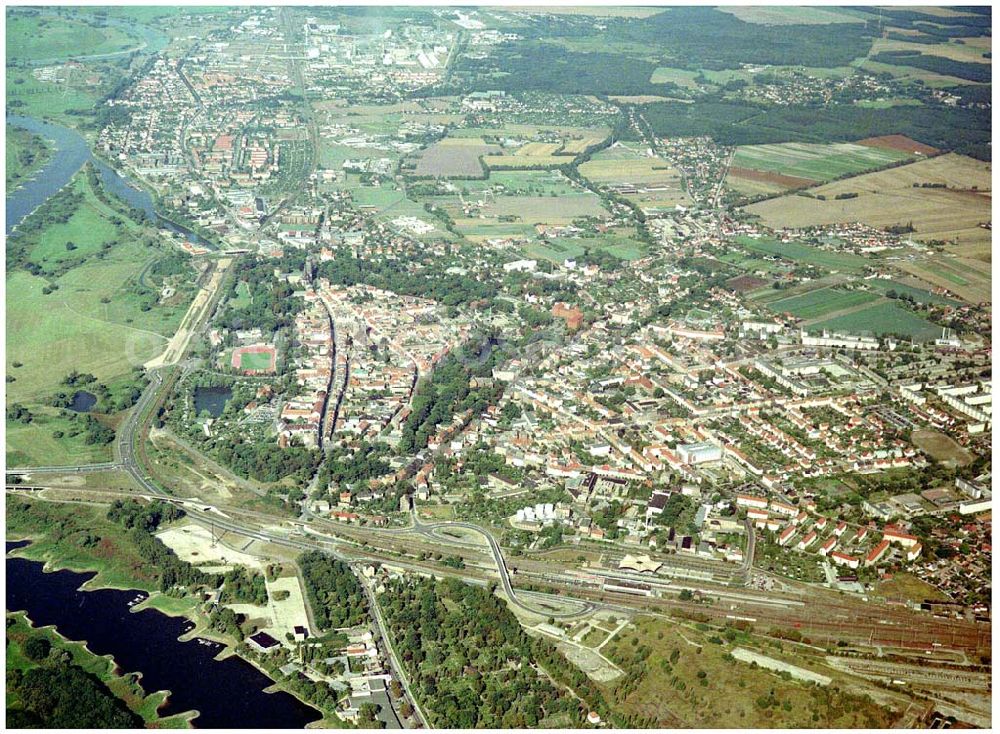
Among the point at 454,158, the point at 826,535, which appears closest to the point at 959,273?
the point at 826,535

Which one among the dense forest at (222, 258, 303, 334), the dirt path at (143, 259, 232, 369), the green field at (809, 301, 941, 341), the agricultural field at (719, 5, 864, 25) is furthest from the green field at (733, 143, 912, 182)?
the agricultural field at (719, 5, 864, 25)

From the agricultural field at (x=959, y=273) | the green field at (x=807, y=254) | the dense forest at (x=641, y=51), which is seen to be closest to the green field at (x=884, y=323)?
the agricultural field at (x=959, y=273)

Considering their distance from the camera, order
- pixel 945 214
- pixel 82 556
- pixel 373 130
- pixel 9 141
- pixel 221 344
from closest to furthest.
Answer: pixel 82 556
pixel 221 344
pixel 945 214
pixel 9 141
pixel 373 130

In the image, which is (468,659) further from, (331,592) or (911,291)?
(911,291)

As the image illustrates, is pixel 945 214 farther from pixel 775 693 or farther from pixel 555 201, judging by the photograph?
pixel 775 693

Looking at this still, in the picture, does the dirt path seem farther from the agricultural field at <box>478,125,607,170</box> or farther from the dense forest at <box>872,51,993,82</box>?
the dense forest at <box>872,51,993,82</box>

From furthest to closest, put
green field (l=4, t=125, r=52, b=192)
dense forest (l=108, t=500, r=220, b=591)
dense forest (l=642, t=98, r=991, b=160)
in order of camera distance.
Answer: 1. dense forest (l=642, t=98, r=991, b=160)
2. green field (l=4, t=125, r=52, b=192)
3. dense forest (l=108, t=500, r=220, b=591)

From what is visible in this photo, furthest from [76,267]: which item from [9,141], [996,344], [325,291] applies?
[996,344]
